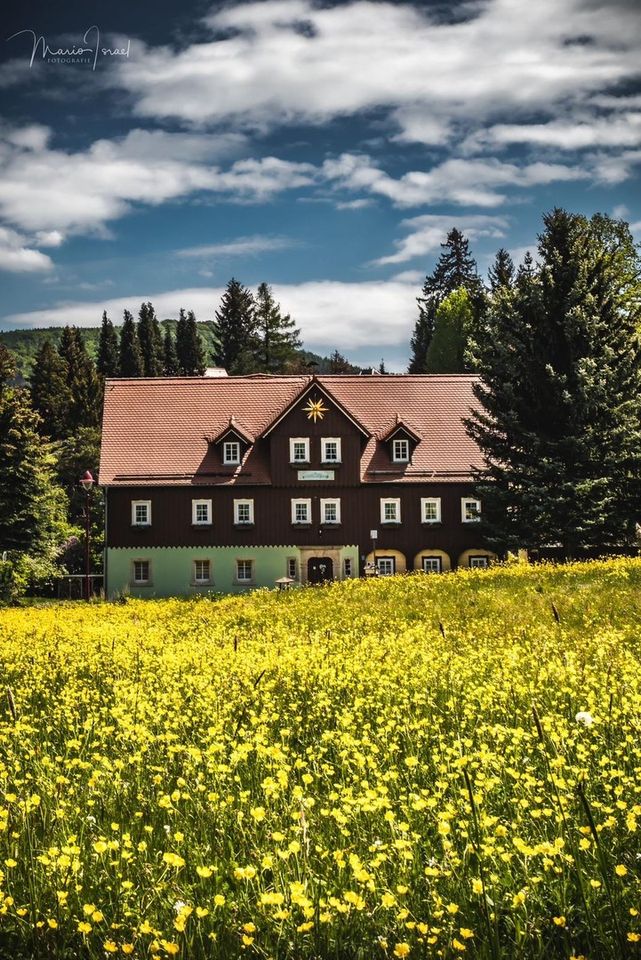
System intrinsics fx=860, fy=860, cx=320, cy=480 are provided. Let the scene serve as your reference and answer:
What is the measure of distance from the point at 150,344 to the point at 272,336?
3549 cm

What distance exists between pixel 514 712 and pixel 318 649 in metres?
5.39

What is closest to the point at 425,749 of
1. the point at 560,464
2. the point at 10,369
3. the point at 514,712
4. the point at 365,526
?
the point at 514,712

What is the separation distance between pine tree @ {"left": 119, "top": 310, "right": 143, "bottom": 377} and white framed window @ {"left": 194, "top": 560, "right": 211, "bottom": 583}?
3228 inches

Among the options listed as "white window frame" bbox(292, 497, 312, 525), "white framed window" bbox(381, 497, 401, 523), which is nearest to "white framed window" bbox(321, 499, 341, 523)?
"white window frame" bbox(292, 497, 312, 525)

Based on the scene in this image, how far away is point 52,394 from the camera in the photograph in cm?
9438

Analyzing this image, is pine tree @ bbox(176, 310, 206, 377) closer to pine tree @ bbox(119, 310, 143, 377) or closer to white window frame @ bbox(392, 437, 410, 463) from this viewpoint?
pine tree @ bbox(119, 310, 143, 377)

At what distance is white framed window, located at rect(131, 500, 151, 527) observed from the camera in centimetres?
4741

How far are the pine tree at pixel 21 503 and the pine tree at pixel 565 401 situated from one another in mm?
21568

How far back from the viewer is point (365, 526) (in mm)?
47750

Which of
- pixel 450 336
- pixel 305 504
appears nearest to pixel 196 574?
pixel 305 504

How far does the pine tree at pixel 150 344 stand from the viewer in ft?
431

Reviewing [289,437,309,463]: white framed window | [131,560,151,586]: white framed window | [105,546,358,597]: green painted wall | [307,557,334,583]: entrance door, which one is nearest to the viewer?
[105,546,358,597]: green painted wall

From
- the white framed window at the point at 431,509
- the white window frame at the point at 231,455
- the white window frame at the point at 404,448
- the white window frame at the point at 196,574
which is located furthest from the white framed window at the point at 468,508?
the white window frame at the point at 196,574

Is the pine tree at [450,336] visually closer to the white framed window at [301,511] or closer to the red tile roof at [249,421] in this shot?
the red tile roof at [249,421]
